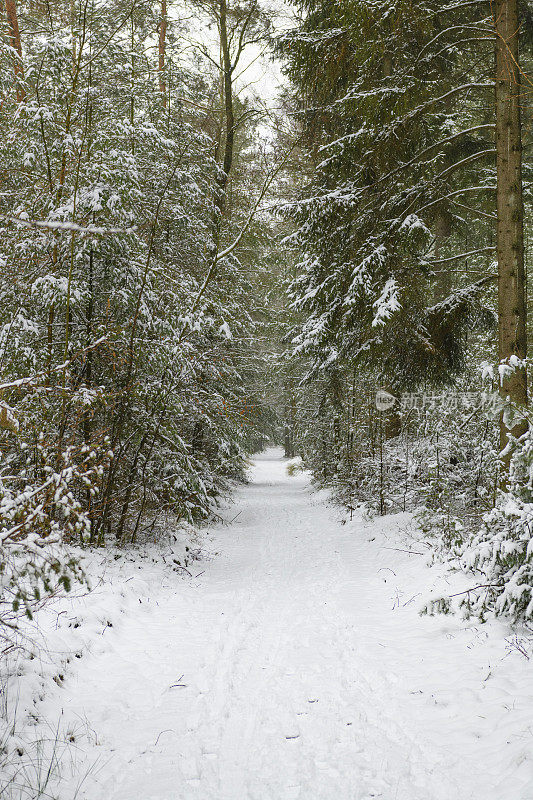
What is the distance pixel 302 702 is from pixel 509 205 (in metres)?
6.44

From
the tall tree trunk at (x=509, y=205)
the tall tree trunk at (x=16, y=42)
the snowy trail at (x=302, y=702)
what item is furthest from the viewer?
the tall tree trunk at (x=16, y=42)

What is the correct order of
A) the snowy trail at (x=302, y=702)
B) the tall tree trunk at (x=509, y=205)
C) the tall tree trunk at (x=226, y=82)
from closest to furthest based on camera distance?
the snowy trail at (x=302, y=702), the tall tree trunk at (x=509, y=205), the tall tree trunk at (x=226, y=82)

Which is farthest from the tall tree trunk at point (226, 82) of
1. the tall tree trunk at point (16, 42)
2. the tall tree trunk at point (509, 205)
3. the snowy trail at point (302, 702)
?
the snowy trail at point (302, 702)

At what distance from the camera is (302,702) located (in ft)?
12.5

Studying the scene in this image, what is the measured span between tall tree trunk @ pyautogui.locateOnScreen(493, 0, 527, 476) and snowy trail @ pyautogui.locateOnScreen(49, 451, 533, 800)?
3036mm

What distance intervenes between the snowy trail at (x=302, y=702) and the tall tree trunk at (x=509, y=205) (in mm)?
3036

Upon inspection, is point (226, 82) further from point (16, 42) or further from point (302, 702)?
point (302, 702)

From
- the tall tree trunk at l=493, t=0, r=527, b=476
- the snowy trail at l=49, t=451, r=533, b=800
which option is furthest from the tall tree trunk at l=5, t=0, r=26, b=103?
the snowy trail at l=49, t=451, r=533, b=800

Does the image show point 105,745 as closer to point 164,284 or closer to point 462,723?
point 462,723

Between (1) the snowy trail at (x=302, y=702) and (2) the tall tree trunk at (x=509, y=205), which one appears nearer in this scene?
(1) the snowy trail at (x=302, y=702)

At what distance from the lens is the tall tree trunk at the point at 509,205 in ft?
20.8

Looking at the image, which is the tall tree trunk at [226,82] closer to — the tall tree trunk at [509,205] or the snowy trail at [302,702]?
the tall tree trunk at [509,205]

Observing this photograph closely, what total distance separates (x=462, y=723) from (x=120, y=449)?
5301 millimetres

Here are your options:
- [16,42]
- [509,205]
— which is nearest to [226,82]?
[16,42]
